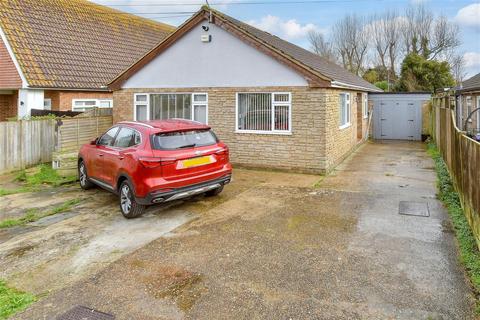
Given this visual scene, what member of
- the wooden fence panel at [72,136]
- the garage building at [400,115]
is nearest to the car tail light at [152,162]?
the wooden fence panel at [72,136]

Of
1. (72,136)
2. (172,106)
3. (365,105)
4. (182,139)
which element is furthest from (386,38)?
(182,139)

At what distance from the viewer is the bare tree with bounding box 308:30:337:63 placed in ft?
139

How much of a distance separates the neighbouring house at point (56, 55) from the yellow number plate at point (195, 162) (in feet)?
30.4

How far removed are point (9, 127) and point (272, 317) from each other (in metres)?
10.6

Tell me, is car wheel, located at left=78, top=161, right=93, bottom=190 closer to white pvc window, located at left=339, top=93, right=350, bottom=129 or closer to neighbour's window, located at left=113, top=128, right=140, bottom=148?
neighbour's window, located at left=113, top=128, right=140, bottom=148

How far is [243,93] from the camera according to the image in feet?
37.3

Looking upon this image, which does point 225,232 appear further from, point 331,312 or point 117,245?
point 331,312

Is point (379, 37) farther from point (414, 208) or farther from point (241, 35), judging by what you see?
point (414, 208)

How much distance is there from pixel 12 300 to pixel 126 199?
2.97 meters

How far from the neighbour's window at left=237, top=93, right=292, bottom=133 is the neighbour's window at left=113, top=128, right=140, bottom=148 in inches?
187

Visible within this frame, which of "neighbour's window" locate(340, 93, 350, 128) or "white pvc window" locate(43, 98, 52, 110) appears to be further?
"white pvc window" locate(43, 98, 52, 110)

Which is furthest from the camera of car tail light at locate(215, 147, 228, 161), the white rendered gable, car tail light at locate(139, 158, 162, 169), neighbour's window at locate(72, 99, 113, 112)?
neighbour's window at locate(72, 99, 113, 112)

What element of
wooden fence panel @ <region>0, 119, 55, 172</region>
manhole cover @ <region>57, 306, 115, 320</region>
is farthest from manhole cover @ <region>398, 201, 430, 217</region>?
wooden fence panel @ <region>0, 119, 55, 172</region>

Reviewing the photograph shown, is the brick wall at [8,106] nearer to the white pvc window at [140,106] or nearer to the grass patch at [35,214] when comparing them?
the white pvc window at [140,106]
